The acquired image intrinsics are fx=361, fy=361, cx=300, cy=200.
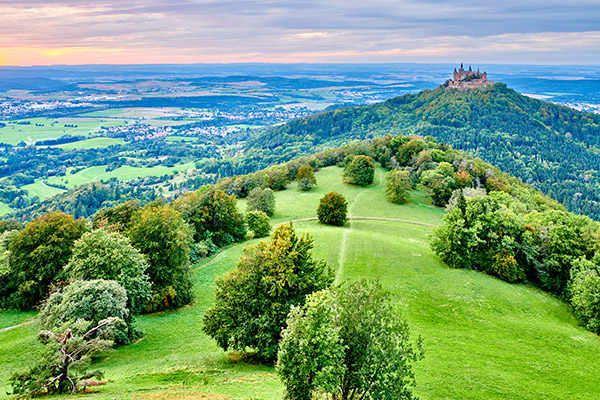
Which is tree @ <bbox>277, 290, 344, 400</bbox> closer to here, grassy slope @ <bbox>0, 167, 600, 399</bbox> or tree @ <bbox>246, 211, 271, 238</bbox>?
grassy slope @ <bbox>0, 167, 600, 399</bbox>

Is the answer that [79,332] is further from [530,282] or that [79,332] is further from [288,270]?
[530,282]

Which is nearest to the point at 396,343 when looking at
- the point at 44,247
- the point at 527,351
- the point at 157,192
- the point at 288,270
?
the point at 288,270

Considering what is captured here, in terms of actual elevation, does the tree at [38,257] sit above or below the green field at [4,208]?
above

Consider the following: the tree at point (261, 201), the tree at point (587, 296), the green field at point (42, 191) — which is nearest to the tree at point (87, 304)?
the tree at point (587, 296)

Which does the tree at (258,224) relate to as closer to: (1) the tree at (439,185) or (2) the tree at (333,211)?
(2) the tree at (333,211)

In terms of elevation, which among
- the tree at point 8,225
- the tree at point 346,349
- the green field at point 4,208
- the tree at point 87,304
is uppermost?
the tree at point 346,349

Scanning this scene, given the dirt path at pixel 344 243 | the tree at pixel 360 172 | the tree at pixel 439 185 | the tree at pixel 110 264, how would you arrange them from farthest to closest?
the tree at pixel 360 172, the tree at pixel 439 185, the dirt path at pixel 344 243, the tree at pixel 110 264

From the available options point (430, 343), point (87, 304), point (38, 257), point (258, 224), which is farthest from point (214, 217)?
point (430, 343)
